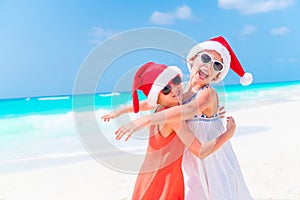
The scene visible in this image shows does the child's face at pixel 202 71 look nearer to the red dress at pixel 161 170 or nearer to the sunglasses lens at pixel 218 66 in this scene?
the sunglasses lens at pixel 218 66

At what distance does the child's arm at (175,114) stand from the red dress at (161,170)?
149mm

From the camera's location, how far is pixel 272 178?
4.56 metres

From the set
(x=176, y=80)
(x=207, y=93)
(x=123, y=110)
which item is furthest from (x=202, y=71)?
(x=123, y=110)

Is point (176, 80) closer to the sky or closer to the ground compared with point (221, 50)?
closer to the ground

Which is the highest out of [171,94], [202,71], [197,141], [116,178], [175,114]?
[202,71]

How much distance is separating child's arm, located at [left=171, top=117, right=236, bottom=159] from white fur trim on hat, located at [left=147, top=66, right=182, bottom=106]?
16 cm

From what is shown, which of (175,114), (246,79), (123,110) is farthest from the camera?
(246,79)

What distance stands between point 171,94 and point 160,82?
0.33 feet

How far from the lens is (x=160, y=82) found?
1875mm

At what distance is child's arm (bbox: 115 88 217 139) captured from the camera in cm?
172

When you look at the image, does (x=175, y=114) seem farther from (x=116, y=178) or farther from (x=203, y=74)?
(x=116, y=178)

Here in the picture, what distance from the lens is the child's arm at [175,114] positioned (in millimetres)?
1716

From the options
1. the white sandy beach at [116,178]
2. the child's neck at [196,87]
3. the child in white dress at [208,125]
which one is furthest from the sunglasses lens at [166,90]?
the white sandy beach at [116,178]

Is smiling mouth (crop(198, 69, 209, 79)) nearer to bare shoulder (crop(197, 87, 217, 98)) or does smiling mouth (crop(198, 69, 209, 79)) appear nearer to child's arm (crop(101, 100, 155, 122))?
bare shoulder (crop(197, 87, 217, 98))
